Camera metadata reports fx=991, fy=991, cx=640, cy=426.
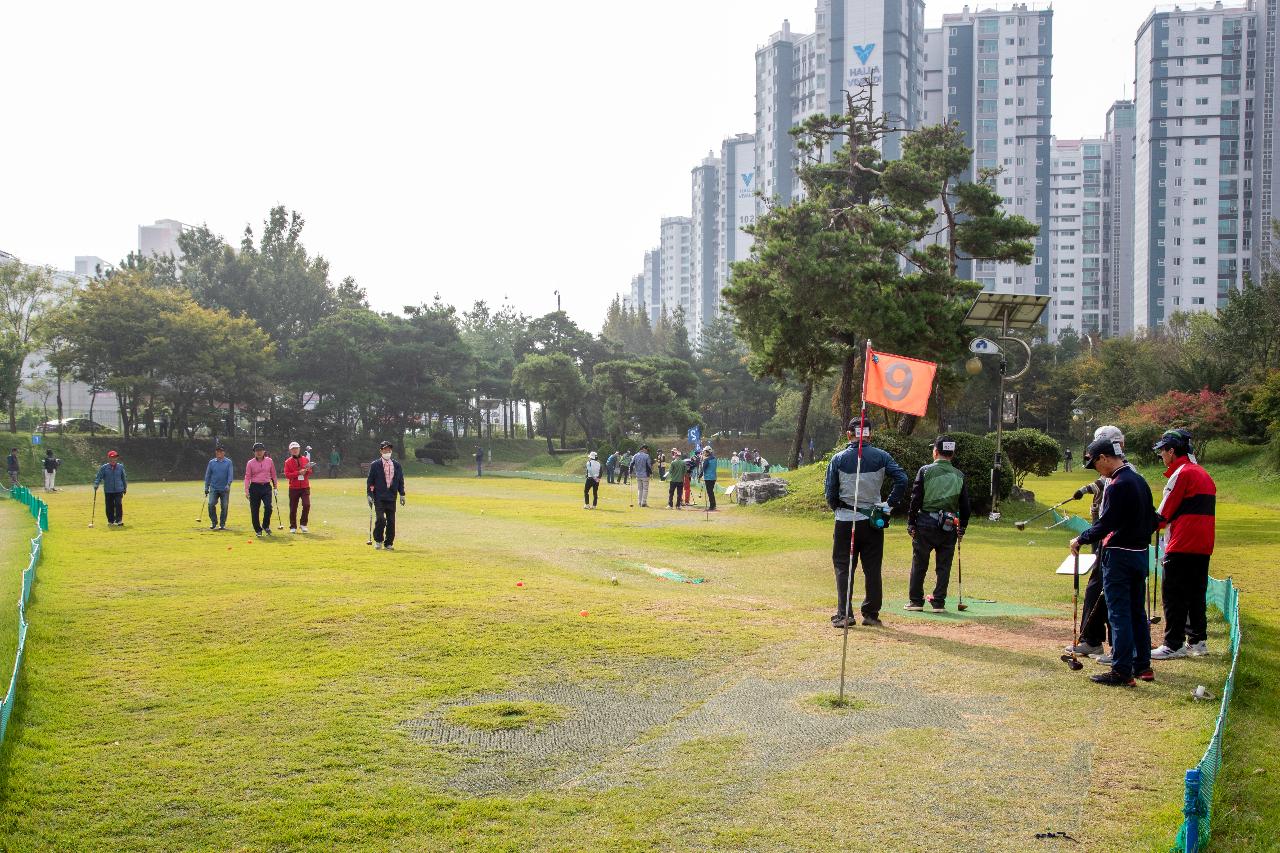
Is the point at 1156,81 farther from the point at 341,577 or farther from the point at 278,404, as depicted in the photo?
the point at 341,577

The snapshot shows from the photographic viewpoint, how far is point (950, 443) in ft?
36.8

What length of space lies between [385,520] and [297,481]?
354cm

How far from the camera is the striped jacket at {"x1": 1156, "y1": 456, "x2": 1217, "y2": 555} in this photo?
8.53 metres

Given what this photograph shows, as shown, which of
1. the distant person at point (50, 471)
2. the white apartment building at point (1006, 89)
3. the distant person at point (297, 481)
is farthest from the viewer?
the white apartment building at point (1006, 89)

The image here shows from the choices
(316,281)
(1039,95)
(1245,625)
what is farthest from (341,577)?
(1039,95)

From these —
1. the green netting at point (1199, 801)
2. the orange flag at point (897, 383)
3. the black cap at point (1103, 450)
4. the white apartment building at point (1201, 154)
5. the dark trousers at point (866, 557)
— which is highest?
the white apartment building at point (1201, 154)

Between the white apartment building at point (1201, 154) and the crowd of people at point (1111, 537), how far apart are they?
114 metres

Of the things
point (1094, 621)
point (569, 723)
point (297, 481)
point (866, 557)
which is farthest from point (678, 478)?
point (569, 723)

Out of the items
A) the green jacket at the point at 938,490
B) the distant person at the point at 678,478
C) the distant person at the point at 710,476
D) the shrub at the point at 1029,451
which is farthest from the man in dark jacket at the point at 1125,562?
the shrub at the point at 1029,451

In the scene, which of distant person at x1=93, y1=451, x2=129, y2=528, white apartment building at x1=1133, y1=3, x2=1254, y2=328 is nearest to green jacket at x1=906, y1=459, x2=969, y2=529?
distant person at x1=93, y1=451, x2=129, y2=528

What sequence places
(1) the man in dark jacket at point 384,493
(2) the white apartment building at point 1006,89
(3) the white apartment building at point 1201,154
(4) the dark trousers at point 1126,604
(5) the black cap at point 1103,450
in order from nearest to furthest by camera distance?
(4) the dark trousers at point 1126,604 → (5) the black cap at point 1103,450 → (1) the man in dark jacket at point 384,493 → (3) the white apartment building at point 1201,154 → (2) the white apartment building at point 1006,89

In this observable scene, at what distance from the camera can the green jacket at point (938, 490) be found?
11.2 metres

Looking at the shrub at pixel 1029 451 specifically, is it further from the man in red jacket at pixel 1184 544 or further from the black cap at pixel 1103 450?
the black cap at pixel 1103 450

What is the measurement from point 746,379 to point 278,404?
39788 mm
